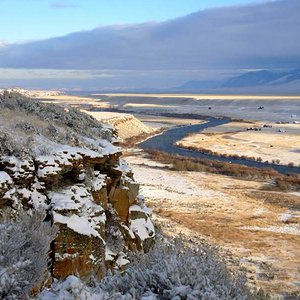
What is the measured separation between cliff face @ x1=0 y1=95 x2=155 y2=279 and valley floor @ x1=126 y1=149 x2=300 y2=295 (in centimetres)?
575

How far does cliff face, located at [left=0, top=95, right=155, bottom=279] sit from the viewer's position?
9.88 m

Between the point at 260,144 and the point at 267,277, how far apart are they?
48.8m

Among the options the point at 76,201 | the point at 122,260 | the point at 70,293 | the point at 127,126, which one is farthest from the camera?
the point at 127,126

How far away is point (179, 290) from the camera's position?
6039 mm

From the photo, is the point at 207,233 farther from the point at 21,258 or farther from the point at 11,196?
the point at 21,258

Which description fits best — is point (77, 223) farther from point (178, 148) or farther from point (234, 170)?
point (178, 148)

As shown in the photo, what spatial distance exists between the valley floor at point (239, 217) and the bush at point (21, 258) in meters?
10.3

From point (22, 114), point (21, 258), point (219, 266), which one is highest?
point (22, 114)

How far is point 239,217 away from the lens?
88.5 feet

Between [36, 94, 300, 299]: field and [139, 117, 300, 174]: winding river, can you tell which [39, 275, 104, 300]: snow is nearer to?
[36, 94, 300, 299]: field

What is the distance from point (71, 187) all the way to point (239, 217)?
57.6 feet

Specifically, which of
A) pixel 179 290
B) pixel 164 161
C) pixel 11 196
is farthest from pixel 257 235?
pixel 164 161

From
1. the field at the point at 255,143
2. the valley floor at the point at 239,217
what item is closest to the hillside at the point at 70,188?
the valley floor at the point at 239,217

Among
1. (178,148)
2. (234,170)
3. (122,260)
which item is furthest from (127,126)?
(122,260)
